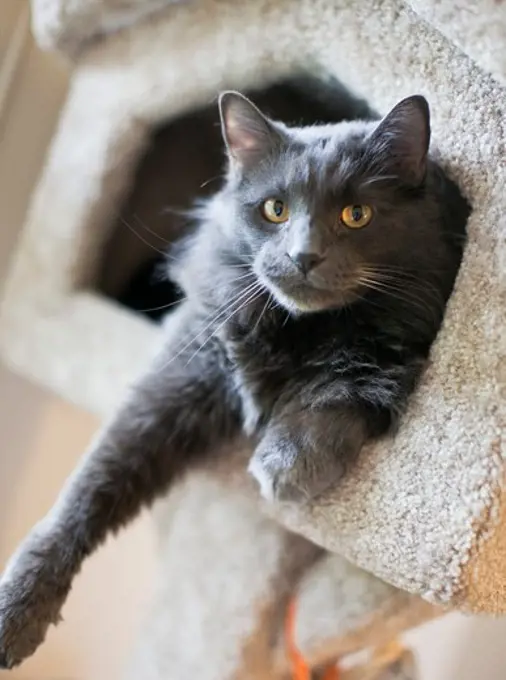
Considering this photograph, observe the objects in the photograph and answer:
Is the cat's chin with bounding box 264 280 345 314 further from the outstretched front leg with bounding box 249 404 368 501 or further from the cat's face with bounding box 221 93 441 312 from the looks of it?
the outstretched front leg with bounding box 249 404 368 501

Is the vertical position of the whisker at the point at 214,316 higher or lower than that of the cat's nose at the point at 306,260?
lower

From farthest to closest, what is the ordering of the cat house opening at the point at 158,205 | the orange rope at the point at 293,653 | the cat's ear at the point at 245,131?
the cat house opening at the point at 158,205, the orange rope at the point at 293,653, the cat's ear at the point at 245,131

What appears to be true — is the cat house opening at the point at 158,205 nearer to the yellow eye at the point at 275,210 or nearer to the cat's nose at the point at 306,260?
the yellow eye at the point at 275,210

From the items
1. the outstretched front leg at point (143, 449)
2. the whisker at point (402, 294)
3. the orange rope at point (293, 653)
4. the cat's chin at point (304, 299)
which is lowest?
the orange rope at point (293, 653)

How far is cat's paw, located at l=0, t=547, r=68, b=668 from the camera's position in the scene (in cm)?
109

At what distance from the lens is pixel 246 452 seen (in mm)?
1223

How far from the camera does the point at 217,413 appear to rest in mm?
1217

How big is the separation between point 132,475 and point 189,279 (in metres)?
0.30

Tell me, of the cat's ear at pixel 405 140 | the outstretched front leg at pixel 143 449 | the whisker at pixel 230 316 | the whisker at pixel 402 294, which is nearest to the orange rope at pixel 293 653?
the outstretched front leg at pixel 143 449

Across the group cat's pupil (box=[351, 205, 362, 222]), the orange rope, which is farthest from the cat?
the orange rope

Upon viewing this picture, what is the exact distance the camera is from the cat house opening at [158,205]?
1613 millimetres

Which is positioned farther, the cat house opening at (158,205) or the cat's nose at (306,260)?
the cat house opening at (158,205)

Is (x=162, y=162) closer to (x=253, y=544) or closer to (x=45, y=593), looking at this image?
(x=253, y=544)

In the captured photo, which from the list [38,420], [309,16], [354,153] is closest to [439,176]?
[354,153]
